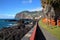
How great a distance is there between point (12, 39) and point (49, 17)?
631 inches

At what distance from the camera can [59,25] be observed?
28.7m

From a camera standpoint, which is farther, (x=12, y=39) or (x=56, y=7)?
(x=56, y=7)

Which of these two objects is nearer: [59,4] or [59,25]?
[59,25]

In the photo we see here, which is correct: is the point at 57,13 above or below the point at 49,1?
below

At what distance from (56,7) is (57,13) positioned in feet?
5.11

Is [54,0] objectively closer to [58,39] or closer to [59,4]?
[59,4]

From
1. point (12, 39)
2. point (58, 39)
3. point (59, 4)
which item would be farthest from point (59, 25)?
point (58, 39)

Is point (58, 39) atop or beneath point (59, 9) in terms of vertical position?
beneath

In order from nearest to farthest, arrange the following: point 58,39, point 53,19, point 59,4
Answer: point 58,39 < point 59,4 < point 53,19

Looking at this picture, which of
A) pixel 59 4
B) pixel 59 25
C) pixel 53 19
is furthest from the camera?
pixel 53 19

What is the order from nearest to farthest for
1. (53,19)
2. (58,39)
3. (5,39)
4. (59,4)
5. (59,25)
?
1. (58,39)
2. (5,39)
3. (59,25)
4. (59,4)
5. (53,19)

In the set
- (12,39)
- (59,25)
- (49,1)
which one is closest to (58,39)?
(12,39)

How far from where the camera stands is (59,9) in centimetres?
3238

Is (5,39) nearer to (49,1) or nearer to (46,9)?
(49,1)
